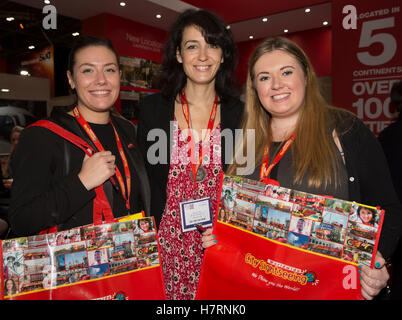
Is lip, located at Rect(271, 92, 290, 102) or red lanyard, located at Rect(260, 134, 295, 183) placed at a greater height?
lip, located at Rect(271, 92, 290, 102)

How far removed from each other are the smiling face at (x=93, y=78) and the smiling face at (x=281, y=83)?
2.73 ft

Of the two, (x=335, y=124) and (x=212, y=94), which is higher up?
(x=212, y=94)

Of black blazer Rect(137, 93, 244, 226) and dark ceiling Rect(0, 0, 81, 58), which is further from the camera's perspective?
dark ceiling Rect(0, 0, 81, 58)

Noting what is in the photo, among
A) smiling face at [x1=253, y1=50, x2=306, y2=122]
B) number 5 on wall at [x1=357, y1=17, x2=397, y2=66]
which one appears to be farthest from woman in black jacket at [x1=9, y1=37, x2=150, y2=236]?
number 5 on wall at [x1=357, y1=17, x2=397, y2=66]

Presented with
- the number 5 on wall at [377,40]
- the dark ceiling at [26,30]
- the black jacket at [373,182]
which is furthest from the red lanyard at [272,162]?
the dark ceiling at [26,30]

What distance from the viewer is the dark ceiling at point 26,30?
21.8 ft

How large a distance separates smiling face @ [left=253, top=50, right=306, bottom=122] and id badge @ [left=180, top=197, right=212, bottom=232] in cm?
66

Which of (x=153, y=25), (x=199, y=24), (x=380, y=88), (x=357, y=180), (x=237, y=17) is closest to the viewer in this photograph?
(x=357, y=180)

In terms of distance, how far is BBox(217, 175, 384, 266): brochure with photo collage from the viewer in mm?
1107

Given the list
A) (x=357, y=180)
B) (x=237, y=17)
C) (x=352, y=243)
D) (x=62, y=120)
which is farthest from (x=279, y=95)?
(x=237, y=17)

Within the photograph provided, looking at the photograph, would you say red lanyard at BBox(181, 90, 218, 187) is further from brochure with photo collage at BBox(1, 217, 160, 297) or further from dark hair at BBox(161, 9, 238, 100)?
brochure with photo collage at BBox(1, 217, 160, 297)

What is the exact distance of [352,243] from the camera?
113 centimetres
